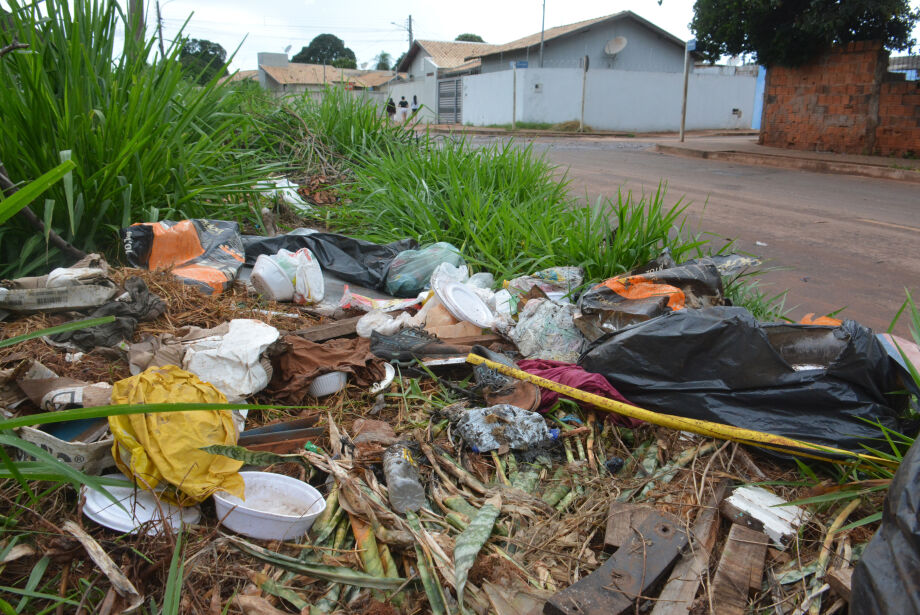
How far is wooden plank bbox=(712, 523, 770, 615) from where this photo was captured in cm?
166

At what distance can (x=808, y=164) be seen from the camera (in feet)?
40.9

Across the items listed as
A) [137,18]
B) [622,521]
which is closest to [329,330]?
[622,521]

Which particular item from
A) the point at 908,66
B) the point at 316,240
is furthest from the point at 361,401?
the point at 908,66

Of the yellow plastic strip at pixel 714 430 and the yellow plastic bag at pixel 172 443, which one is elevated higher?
the yellow plastic bag at pixel 172 443

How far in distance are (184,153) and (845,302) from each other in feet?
15.1

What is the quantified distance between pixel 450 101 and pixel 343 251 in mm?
32247

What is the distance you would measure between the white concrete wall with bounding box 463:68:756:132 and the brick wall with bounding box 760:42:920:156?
13174 millimetres

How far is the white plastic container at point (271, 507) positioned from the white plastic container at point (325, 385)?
72 centimetres

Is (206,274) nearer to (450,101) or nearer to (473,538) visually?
(473,538)

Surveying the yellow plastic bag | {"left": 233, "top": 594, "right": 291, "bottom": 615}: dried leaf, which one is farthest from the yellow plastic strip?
{"left": 233, "top": 594, "right": 291, "bottom": 615}: dried leaf

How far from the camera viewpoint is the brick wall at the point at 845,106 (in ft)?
41.8

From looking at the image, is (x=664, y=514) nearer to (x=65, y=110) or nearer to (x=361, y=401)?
(x=361, y=401)

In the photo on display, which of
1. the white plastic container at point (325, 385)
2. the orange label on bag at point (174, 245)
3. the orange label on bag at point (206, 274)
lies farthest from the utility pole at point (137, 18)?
the white plastic container at point (325, 385)

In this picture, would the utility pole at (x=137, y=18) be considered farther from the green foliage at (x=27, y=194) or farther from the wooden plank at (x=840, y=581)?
the wooden plank at (x=840, y=581)
